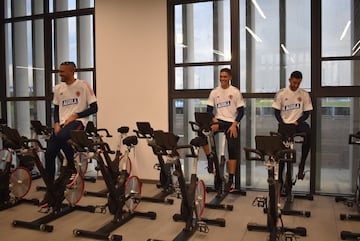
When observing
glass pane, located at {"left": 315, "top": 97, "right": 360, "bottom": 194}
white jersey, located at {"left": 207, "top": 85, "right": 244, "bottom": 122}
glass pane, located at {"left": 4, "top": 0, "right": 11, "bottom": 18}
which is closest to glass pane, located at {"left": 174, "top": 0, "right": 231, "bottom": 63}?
white jersey, located at {"left": 207, "top": 85, "right": 244, "bottom": 122}

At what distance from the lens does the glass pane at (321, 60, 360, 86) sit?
4926 millimetres

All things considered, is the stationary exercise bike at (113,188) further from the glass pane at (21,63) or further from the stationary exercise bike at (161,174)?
the glass pane at (21,63)

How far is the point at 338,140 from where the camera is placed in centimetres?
508

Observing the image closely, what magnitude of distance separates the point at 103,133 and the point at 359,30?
4.04m

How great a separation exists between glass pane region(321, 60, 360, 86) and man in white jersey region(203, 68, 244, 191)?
3.87 ft

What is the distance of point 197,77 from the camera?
18.6ft

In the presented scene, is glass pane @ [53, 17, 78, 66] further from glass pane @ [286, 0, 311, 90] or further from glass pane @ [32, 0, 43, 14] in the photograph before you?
glass pane @ [286, 0, 311, 90]

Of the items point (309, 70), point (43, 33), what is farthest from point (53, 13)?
point (309, 70)

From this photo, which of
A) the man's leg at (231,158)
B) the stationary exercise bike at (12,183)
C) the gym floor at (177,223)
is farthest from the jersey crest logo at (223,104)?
the stationary exercise bike at (12,183)

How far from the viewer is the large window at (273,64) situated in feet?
16.3

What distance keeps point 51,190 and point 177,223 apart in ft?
4.59

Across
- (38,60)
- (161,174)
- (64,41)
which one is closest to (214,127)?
(161,174)

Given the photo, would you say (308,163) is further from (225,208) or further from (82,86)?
(82,86)

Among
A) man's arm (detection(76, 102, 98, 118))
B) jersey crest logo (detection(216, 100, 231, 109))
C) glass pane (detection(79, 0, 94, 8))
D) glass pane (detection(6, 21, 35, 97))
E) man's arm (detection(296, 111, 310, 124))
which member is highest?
glass pane (detection(79, 0, 94, 8))
